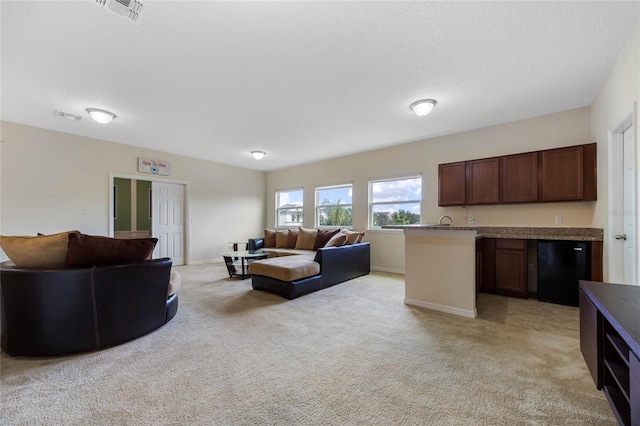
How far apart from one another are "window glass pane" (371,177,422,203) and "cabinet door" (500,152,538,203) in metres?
1.42

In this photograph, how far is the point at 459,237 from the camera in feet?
9.39

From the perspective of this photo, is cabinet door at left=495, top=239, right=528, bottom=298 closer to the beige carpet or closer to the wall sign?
the beige carpet

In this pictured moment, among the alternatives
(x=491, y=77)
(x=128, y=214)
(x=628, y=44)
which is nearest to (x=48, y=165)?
(x=128, y=214)

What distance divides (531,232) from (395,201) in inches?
91.8

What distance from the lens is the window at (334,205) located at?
627 centimetres

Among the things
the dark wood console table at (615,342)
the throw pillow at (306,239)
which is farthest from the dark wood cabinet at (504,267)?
the throw pillow at (306,239)

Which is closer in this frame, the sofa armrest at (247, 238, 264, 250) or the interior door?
the interior door

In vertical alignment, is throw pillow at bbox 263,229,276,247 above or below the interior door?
below

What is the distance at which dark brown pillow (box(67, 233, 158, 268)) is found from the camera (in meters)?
2.09

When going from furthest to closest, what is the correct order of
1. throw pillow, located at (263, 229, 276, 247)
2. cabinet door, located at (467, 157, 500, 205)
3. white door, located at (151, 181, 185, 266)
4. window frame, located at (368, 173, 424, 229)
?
throw pillow, located at (263, 229, 276, 247)
white door, located at (151, 181, 185, 266)
window frame, located at (368, 173, 424, 229)
cabinet door, located at (467, 157, 500, 205)

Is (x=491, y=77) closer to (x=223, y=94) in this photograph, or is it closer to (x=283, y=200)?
(x=223, y=94)

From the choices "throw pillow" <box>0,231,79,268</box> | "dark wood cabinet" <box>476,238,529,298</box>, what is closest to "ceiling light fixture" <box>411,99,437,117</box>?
"dark wood cabinet" <box>476,238,529,298</box>

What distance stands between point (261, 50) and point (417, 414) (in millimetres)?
2899

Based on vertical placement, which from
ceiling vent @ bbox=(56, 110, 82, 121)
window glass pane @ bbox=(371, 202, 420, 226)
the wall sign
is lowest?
window glass pane @ bbox=(371, 202, 420, 226)
